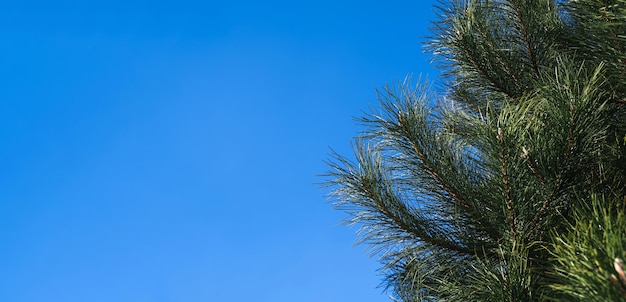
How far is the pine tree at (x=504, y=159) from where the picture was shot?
1802mm

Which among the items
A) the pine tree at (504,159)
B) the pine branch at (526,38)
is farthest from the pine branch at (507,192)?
the pine branch at (526,38)

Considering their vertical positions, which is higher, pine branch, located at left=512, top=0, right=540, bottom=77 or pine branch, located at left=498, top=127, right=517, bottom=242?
pine branch, located at left=512, top=0, right=540, bottom=77

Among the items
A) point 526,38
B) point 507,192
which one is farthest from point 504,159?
point 526,38

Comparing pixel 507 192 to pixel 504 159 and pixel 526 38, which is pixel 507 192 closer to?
pixel 504 159

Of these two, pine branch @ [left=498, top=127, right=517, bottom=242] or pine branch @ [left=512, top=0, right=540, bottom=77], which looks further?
pine branch @ [left=512, top=0, right=540, bottom=77]

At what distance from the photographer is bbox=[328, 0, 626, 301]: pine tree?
180 cm

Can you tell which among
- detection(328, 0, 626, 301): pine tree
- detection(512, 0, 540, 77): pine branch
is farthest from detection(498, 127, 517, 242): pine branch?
detection(512, 0, 540, 77): pine branch

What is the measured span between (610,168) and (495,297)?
0.65 meters

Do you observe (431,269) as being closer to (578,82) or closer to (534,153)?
(534,153)

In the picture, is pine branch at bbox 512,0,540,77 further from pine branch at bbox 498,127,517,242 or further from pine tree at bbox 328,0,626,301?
pine branch at bbox 498,127,517,242

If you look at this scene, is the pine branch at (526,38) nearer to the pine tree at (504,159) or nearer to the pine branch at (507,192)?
the pine tree at (504,159)

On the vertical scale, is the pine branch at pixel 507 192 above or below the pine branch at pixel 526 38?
below

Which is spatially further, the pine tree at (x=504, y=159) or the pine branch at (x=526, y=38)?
the pine branch at (x=526, y=38)

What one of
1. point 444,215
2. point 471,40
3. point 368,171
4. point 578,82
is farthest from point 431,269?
point 471,40
